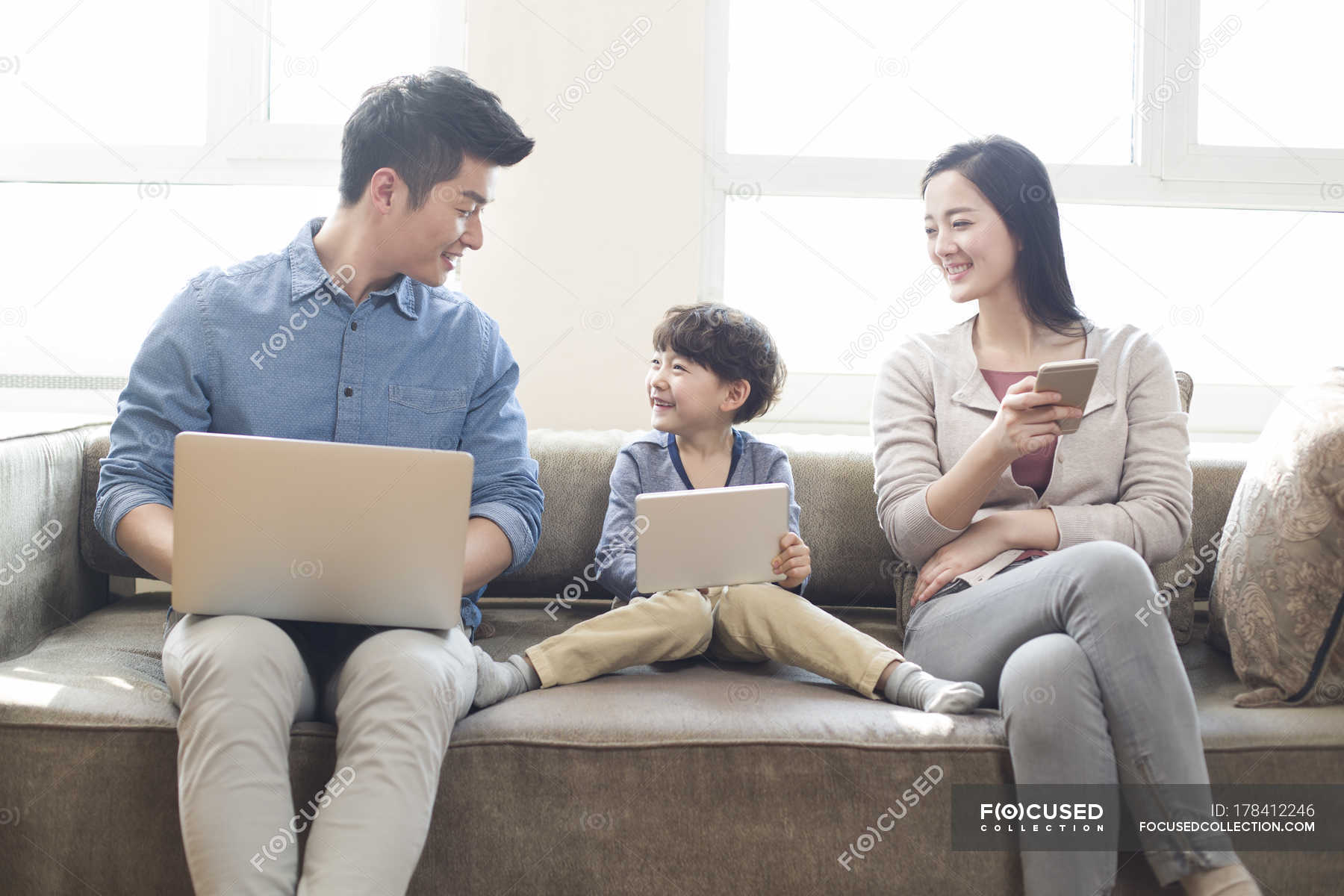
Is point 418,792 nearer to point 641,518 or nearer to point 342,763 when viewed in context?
point 342,763

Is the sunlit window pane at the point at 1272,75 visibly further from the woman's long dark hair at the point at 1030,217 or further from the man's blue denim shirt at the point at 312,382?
the man's blue denim shirt at the point at 312,382

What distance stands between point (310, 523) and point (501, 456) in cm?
46

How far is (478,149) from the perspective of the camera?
1458mm

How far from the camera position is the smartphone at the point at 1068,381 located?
1.33 metres

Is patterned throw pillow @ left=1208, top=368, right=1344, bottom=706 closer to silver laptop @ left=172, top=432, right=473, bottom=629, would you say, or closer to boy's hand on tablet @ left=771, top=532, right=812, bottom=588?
boy's hand on tablet @ left=771, top=532, right=812, bottom=588

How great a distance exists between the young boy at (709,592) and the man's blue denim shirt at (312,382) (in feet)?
0.55

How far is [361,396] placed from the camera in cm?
144

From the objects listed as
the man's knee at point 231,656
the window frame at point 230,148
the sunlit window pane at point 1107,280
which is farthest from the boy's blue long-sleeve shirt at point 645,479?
the window frame at point 230,148

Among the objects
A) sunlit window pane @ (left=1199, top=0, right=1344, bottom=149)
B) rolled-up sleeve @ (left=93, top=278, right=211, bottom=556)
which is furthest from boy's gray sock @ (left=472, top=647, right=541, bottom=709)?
sunlit window pane @ (left=1199, top=0, right=1344, bottom=149)

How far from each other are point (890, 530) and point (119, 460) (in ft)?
3.65

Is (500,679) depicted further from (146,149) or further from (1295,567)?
(146,149)

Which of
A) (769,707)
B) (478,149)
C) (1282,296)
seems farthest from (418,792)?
(1282,296)

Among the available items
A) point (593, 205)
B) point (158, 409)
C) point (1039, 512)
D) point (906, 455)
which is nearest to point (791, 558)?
point (906, 455)

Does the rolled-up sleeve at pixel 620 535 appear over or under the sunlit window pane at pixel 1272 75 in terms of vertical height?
under
